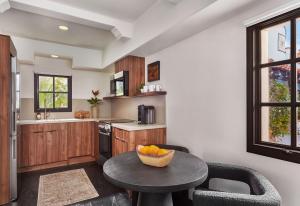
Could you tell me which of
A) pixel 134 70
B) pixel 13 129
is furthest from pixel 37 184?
pixel 134 70

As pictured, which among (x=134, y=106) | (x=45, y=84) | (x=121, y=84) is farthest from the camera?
(x=45, y=84)

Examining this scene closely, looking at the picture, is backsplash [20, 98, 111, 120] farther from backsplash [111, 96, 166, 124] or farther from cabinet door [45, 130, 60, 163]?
cabinet door [45, 130, 60, 163]

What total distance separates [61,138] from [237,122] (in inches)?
127

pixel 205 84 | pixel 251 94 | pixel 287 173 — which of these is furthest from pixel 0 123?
pixel 287 173

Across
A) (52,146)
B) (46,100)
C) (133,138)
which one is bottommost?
(52,146)

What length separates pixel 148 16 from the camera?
246 cm

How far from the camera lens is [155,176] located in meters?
1.23

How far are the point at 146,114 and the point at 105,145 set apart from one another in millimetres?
996

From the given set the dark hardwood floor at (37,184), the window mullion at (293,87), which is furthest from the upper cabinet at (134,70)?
the window mullion at (293,87)

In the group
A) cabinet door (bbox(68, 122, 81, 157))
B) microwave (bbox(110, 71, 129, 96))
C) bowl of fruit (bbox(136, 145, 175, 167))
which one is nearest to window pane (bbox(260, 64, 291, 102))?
bowl of fruit (bbox(136, 145, 175, 167))

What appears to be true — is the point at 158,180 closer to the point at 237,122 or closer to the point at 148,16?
the point at 237,122

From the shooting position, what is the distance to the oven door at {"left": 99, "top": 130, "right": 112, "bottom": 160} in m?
3.12

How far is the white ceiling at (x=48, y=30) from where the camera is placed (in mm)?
2661

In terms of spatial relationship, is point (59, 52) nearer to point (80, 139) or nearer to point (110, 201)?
point (80, 139)
